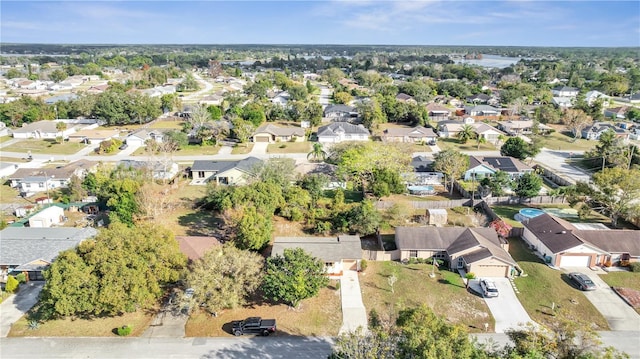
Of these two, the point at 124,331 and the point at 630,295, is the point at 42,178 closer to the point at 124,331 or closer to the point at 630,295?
the point at 124,331

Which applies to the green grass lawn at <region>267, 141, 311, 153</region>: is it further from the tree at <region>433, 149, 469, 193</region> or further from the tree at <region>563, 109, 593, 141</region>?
the tree at <region>563, 109, 593, 141</region>

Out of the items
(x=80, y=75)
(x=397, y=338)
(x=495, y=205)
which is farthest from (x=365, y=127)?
(x=80, y=75)

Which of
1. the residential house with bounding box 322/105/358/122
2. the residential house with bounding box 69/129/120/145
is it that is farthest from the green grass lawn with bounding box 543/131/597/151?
the residential house with bounding box 69/129/120/145

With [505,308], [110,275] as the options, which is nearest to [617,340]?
[505,308]

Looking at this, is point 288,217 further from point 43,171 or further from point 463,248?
point 43,171

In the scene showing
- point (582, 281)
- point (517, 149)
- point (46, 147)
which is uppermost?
point (517, 149)

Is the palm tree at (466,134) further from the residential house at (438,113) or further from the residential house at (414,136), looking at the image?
the residential house at (438,113)

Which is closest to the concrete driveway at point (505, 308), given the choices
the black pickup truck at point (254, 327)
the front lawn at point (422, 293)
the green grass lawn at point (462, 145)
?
the front lawn at point (422, 293)
